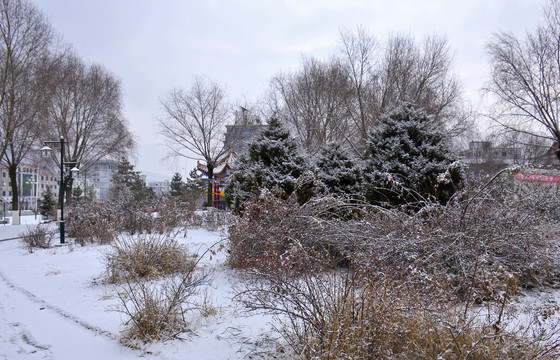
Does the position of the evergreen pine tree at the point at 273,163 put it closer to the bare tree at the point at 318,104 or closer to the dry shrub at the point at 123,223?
the dry shrub at the point at 123,223

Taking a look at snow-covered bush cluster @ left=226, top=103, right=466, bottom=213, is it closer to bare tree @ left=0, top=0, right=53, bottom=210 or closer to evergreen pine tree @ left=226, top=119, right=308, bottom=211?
evergreen pine tree @ left=226, top=119, right=308, bottom=211

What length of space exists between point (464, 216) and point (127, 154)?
1084 inches

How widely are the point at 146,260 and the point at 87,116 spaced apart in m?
24.2

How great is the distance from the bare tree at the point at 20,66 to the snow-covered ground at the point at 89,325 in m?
16.3

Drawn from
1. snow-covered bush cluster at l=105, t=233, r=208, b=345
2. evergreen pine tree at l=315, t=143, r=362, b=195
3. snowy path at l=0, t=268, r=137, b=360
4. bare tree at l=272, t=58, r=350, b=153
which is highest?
bare tree at l=272, t=58, r=350, b=153

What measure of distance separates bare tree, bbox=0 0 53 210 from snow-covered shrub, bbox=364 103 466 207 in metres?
19.1

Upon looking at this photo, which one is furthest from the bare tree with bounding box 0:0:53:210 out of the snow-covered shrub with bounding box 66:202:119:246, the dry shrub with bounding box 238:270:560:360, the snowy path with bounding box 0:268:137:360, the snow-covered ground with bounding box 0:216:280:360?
the dry shrub with bounding box 238:270:560:360

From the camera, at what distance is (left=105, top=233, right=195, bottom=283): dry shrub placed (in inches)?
240

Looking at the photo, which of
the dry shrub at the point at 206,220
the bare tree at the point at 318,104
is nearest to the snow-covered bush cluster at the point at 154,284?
the dry shrub at the point at 206,220

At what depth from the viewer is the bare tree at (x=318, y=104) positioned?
22.1 metres

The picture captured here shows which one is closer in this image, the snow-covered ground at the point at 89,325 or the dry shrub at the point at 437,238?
the snow-covered ground at the point at 89,325

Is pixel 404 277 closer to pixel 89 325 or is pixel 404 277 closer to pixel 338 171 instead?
pixel 89 325

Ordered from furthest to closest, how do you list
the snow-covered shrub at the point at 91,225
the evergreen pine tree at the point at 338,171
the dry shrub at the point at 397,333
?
the snow-covered shrub at the point at 91,225, the evergreen pine tree at the point at 338,171, the dry shrub at the point at 397,333

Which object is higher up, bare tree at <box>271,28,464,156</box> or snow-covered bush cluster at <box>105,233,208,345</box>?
bare tree at <box>271,28,464,156</box>
